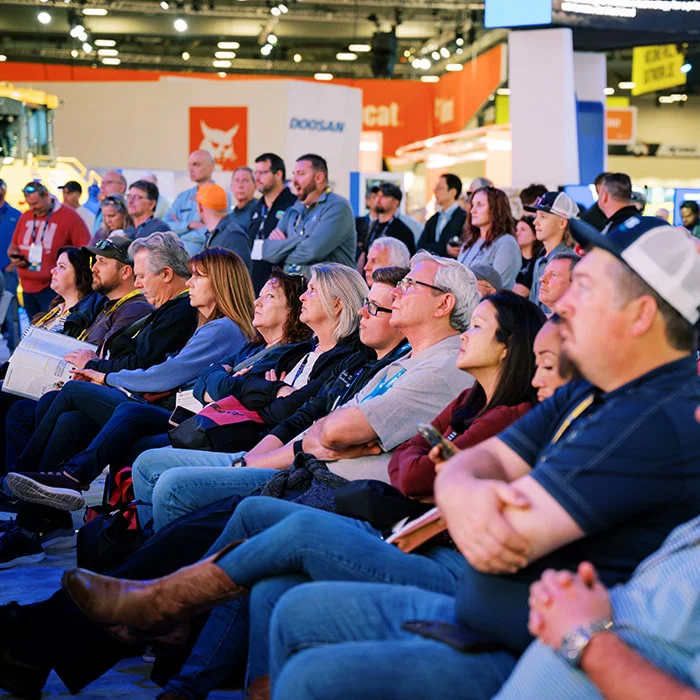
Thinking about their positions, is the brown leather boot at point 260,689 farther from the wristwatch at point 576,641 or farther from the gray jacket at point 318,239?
the gray jacket at point 318,239

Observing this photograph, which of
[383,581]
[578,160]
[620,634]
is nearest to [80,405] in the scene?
[383,581]

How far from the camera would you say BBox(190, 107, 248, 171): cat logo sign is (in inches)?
730

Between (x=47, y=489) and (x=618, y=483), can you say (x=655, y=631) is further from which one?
(x=47, y=489)

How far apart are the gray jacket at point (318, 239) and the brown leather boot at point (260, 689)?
479 centimetres

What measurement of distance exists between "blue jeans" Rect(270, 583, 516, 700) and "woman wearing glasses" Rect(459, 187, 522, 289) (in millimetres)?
4605

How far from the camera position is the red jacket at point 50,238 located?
33.1ft

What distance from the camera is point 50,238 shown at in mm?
10148

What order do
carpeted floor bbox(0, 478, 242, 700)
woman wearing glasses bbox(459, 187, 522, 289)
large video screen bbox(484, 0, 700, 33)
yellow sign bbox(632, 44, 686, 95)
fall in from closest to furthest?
carpeted floor bbox(0, 478, 242, 700), woman wearing glasses bbox(459, 187, 522, 289), large video screen bbox(484, 0, 700, 33), yellow sign bbox(632, 44, 686, 95)

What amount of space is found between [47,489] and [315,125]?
14.3m

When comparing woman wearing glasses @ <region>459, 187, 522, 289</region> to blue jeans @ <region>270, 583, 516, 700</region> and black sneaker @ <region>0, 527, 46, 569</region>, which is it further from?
blue jeans @ <region>270, 583, 516, 700</region>

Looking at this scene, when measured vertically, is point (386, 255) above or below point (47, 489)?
above

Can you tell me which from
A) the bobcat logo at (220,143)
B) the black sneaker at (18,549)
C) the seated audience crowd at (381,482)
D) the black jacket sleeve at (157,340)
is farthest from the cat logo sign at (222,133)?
the black sneaker at (18,549)

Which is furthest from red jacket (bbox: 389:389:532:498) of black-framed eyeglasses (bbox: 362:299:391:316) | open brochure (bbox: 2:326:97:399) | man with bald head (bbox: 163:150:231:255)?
man with bald head (bbox: 163:150:231:255)

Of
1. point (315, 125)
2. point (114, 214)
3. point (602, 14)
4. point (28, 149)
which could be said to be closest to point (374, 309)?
point (114, 214)
